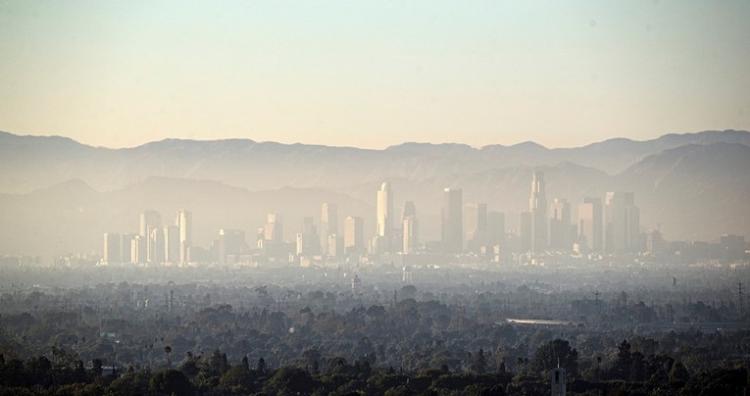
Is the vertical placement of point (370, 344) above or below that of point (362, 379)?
below

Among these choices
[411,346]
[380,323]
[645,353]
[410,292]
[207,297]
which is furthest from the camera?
[410,292]

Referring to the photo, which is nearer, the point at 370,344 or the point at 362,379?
the point at 362,379

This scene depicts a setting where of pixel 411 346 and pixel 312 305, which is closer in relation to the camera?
pixel 411 346

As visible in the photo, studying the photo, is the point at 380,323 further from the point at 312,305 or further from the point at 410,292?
the point at 410,292

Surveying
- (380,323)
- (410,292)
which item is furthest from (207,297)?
(380,323)

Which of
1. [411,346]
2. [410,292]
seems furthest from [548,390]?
[410,292]

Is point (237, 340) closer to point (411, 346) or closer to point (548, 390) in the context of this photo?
point (411, 346)

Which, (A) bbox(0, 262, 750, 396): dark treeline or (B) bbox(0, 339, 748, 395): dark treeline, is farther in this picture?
(A) bbox(0, 262, 750, 396): dark treeline

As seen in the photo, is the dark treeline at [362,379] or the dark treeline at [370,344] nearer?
the dark treeline at [362,379]

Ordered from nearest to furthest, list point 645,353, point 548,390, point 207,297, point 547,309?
point 548,390, point 645,353, point 547,309, point 207,297
